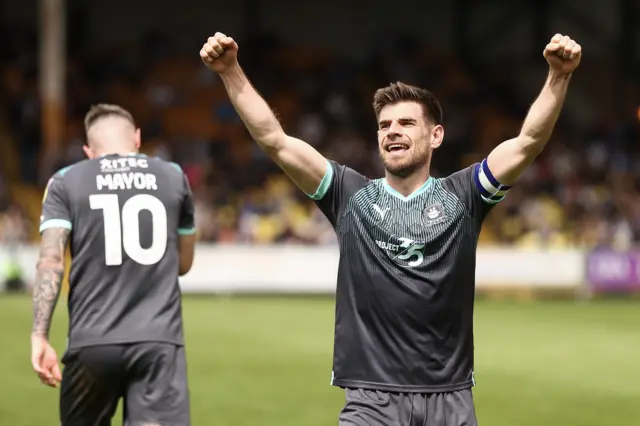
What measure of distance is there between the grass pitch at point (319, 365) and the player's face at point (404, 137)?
4.43 m

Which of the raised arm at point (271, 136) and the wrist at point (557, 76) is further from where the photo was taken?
the raised arm at point (271, 136)

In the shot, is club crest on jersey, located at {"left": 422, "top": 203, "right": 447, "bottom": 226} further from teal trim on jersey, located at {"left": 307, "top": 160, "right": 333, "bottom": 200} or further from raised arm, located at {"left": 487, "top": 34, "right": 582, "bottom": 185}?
teal trim on jersey, located at {"left": 307, "top": 160, "right": 333, "bottom": 200}

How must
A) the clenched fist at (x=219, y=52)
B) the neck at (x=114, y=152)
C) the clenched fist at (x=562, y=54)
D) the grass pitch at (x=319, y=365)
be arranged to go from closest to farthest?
1. the clenched fist at (x=562, y=54)
2. the clenched fist at (x=219, y=52)
3. the neck at (x=114, y=152)
4. the grass pitch at (x=319, y=365)

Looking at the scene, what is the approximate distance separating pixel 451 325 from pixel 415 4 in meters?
31.0

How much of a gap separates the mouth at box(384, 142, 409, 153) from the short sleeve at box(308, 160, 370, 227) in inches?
8.3

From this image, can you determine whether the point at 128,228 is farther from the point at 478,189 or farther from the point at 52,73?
the point at 52,73

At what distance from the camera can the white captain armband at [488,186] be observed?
16.9 ft

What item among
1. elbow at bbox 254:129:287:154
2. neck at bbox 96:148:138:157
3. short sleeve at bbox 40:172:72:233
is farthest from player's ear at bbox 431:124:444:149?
short sleeve at bbox 40:172:72:233

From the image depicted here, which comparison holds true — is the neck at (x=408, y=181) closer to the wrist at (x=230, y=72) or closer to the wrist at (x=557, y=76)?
the wrist at (x=557, y=76)

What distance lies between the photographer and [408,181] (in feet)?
17.2

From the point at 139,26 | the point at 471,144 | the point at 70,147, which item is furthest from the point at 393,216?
the point at 139,26

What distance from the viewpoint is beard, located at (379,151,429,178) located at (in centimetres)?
515

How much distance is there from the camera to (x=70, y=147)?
27.5 meters

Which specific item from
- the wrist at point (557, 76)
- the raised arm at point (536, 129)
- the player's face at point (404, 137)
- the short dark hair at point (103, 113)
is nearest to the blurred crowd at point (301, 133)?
the short dark hair at point (103, 113)
